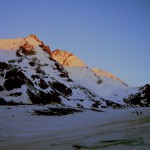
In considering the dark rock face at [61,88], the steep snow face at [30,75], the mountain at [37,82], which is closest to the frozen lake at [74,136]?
the mountain at [37,82]

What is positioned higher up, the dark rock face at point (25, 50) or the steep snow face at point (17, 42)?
the steep snow face at point (17, 42)

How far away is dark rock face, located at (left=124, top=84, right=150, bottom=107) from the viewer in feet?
579

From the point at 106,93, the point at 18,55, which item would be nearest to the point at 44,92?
the point at 18,55

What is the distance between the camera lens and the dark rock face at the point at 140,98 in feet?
579

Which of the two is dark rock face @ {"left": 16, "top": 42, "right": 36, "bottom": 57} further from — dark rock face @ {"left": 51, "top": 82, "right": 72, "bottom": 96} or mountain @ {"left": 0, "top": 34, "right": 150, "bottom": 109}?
dark rock face @ {"left": 51, "top": 82, "right": 72, "bottom": 96}

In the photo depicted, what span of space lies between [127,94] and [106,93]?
17530 millimetres

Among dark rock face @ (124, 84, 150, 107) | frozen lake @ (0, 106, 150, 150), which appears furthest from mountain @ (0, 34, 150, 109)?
frozen lake @ (0, 106, 150, 150)

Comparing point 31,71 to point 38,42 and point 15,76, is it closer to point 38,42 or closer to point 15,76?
point 15,76

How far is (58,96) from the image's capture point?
10300 cm

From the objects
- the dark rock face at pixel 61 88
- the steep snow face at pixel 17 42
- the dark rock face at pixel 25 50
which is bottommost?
the dark rock face at pixel 61 88

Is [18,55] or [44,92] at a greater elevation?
[18,55]

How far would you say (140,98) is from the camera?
183000 millimetres

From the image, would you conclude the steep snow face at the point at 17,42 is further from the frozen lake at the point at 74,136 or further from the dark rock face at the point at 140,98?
the frozen lake at the point at 74,136

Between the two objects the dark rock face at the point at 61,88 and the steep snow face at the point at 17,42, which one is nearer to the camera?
the dark rock face at the point at 61,88
